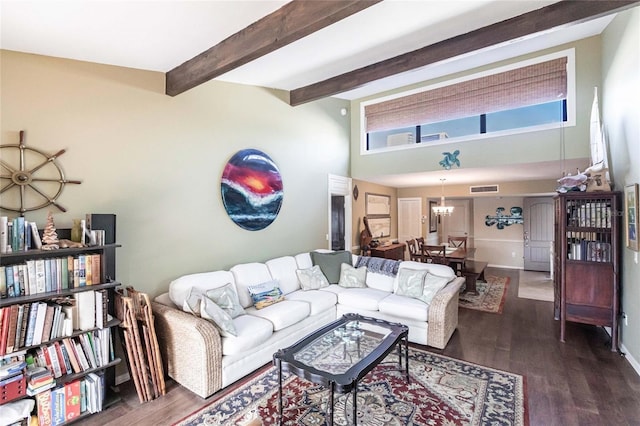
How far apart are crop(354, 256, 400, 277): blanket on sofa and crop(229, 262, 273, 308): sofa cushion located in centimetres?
149

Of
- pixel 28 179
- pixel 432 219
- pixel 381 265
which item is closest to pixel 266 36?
pixel 28 179

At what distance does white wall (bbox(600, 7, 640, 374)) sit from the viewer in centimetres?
283

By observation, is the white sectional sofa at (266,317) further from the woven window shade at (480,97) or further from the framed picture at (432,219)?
the framed picture at (432,219)

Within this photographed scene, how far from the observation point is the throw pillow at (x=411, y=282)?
12.7 ft

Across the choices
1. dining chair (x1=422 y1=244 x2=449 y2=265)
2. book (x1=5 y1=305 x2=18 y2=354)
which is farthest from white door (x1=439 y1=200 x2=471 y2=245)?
book (x1=5 y1=305 x2=18 y2=354)

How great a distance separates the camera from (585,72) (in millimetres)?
3938

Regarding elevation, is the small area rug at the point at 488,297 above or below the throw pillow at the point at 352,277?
below

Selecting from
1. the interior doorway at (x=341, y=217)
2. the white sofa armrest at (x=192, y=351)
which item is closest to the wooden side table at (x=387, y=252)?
the interior doorway at (x=341, y=217)

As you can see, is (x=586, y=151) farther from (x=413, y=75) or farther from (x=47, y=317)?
(x=47, y=317)

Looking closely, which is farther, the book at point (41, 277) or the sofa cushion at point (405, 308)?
the sofa cushion at point (405, 308)

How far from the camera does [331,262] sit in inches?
183

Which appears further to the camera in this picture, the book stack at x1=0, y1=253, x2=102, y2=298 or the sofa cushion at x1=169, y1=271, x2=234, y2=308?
the sofa cushion at x1=169, y1=271, x2=234, y2=308

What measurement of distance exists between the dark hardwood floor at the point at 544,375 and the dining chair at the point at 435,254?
1.24m

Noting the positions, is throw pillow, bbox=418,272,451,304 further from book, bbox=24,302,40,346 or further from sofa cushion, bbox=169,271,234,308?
book, bbox=24,302,40,346
